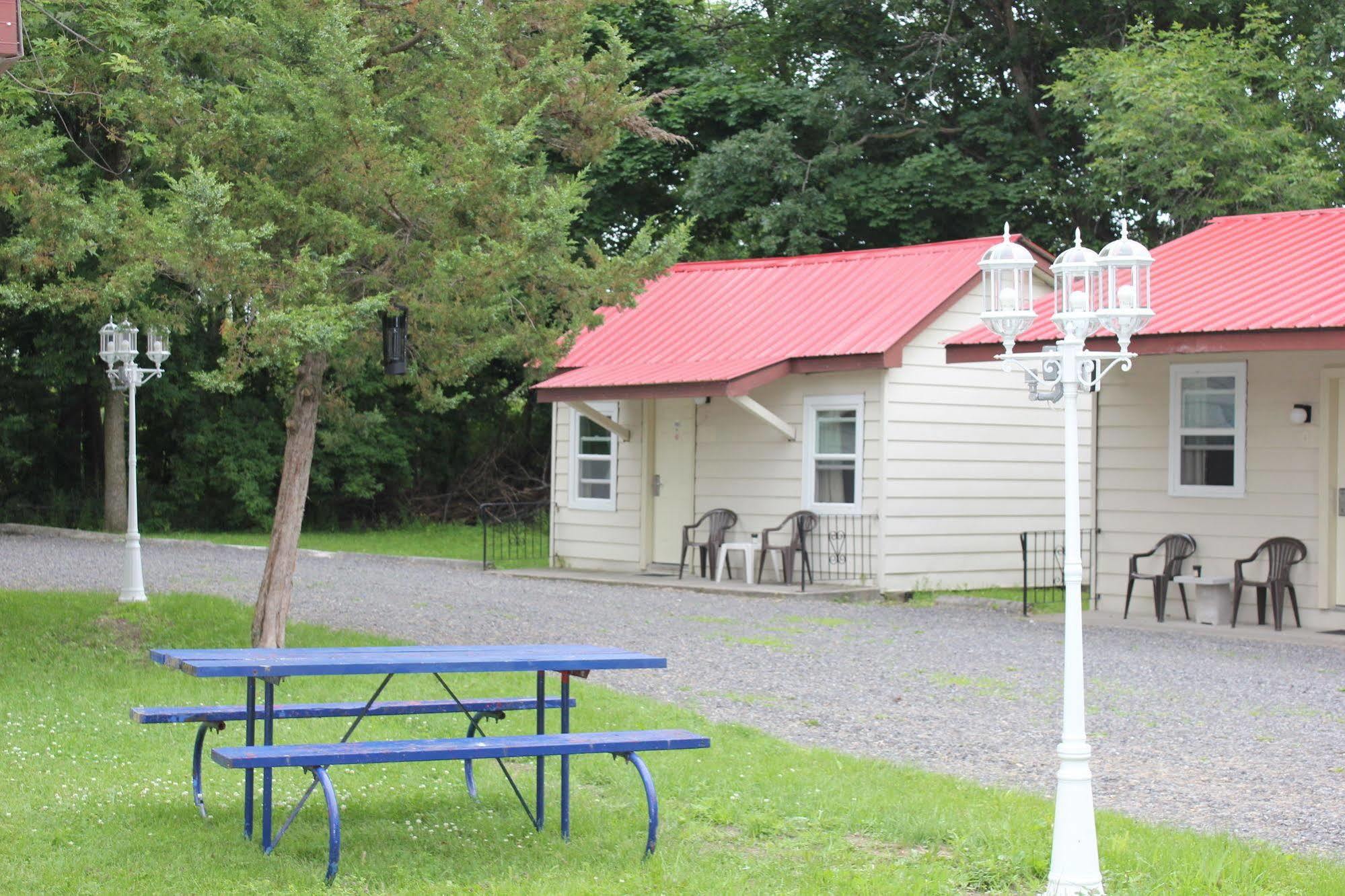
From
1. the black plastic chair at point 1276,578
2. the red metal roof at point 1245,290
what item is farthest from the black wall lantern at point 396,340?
the black plastic chair at point 1276,578

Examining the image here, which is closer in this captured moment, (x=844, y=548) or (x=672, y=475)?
(x=844, y=548)

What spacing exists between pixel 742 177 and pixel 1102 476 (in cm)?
1330

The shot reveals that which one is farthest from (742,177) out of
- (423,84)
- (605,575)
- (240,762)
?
(240,762)

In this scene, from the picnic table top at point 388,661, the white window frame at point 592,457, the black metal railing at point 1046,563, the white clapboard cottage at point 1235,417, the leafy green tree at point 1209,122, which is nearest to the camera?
the picnic table top at point 388,661

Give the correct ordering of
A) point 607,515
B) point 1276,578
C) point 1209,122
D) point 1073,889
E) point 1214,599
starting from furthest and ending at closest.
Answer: point 1209,122 → point 607,515 → point 1214,599 → point 1276,578 → point 1073,889

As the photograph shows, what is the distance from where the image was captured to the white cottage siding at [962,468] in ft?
56.3

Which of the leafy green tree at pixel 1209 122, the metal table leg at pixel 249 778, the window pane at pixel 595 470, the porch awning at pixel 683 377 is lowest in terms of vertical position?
the metal table leg at pixel 249 778

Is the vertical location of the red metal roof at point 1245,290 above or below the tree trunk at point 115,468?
above

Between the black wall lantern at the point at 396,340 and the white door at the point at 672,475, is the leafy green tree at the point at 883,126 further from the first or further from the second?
the black wall lantern at the point at 396,340

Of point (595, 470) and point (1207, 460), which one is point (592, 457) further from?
point (1207, 460)

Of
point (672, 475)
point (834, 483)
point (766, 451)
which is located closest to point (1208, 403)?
point (834, 483)

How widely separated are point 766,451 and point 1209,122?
351 inches

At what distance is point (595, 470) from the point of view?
66.1 ft

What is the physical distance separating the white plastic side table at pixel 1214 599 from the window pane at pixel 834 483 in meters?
4.38
